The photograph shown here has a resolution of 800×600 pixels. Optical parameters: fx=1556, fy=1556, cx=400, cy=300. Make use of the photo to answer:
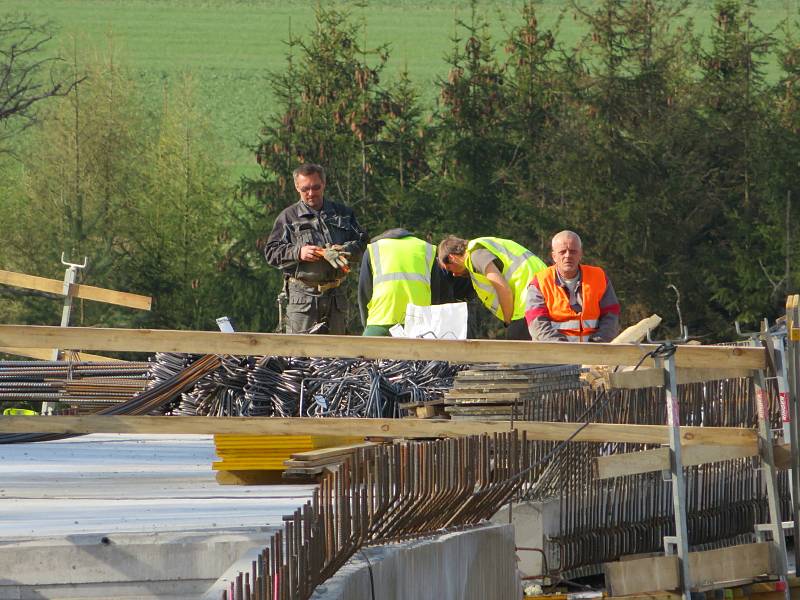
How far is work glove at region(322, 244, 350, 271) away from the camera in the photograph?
12.0 meters

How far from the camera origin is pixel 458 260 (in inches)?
474

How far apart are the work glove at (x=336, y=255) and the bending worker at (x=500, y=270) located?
2.45ft

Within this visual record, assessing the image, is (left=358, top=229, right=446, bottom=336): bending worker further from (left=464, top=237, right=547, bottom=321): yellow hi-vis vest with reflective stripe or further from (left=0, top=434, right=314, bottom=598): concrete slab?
(left=0, top=434, right=314, bottom=598): concrete slab

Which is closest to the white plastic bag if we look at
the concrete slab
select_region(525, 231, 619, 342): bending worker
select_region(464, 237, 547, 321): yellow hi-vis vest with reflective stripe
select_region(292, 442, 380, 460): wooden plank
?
select_region(525, 231, 619, 342): bending worker

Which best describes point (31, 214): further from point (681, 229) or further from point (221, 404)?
point (221, 404)

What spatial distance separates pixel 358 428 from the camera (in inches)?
329

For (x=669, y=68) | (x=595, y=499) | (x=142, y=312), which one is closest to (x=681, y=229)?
(x=669, y=68)

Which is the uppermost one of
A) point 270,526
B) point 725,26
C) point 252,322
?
point 725,26

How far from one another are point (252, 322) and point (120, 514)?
1014 inches

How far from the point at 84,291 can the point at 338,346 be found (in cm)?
778

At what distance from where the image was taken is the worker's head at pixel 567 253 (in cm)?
1059

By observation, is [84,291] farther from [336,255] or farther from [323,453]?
[323,453]

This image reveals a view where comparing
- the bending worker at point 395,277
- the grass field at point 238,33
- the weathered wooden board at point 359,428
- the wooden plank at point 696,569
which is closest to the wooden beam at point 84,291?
the bending worker at point 395,277

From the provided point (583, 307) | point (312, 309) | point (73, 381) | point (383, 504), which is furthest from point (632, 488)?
point (73, 381)
